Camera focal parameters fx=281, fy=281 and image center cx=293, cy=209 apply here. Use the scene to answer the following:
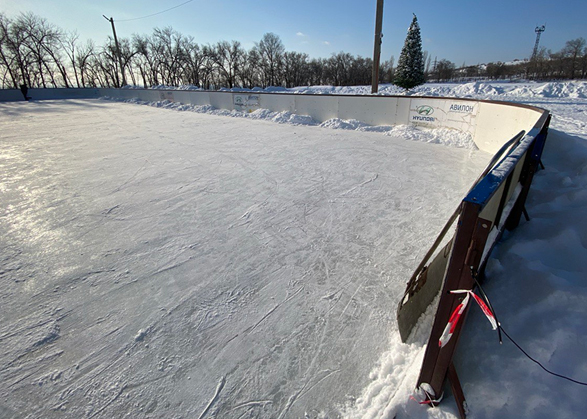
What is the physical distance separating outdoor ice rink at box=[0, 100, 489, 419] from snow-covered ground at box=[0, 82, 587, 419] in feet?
0.05

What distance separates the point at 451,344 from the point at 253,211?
130 inches

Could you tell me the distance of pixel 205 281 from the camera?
2.85 meters

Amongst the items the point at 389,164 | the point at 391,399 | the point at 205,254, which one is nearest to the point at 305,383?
the point at 391,399

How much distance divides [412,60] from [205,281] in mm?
29815

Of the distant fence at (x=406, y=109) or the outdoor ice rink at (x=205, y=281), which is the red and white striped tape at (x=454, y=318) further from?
the distant fence at (x=406, y=109)

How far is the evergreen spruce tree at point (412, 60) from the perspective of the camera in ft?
85.3

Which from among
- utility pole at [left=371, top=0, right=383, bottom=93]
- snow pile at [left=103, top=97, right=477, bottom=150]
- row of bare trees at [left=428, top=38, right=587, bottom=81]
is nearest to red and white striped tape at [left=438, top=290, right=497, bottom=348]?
snow pile at [left=103, top=97, right=477, bottom=150]

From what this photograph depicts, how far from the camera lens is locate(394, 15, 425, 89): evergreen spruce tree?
85.3ft

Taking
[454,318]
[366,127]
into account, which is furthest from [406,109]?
[454,318]

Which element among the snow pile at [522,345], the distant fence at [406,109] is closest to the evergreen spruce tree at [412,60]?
the distant fence at [406,109]

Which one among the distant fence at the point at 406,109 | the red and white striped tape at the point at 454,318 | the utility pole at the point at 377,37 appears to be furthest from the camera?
the utility pole at the point at 377,37

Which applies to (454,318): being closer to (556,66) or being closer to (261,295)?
(261,295)

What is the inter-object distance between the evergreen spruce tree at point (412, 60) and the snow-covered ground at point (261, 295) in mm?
24016

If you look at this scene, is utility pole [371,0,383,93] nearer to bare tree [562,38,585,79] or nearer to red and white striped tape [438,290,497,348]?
red and white striped tape [438,290,497,348]
